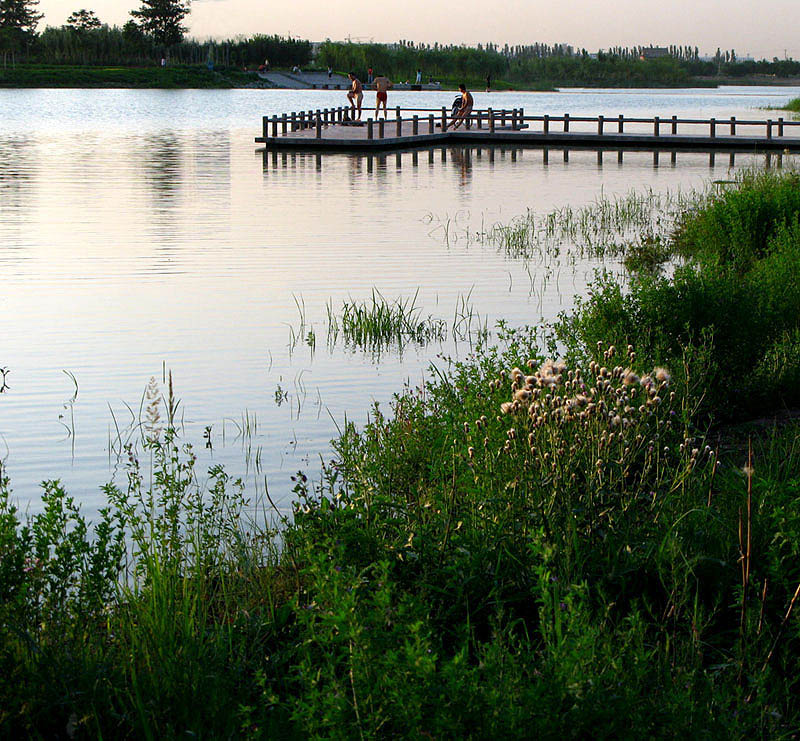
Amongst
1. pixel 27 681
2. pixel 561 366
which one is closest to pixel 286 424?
pixel 561 366

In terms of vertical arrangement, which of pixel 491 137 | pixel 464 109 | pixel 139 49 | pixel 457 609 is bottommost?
pixel 457 609

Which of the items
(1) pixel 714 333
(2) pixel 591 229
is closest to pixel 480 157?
(2) pixel 591 229

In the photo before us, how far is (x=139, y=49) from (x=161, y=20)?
14459mm

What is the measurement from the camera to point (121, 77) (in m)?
100

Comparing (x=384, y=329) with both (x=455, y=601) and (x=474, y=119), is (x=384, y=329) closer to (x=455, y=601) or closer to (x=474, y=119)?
(x=455, y=601)

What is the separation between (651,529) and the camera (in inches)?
175

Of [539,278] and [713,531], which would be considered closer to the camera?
[713,531]

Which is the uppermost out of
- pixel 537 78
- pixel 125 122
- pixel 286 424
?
pixel 537 78

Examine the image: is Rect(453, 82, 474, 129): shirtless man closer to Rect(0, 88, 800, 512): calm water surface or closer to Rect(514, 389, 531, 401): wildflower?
Rect(0, 88, 800, 512): calm water surface

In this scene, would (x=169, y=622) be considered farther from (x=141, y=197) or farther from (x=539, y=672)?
(x=141, y=197)

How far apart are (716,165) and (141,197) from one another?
16987 millimetres

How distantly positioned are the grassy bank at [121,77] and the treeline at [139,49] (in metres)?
6.39

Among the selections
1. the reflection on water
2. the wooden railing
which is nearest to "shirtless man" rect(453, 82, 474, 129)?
the wooden railing

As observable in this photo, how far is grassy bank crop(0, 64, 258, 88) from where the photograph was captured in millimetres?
94625
